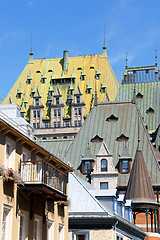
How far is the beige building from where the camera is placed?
66.9ft

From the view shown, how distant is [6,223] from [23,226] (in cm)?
182

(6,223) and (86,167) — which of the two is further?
(86,167)

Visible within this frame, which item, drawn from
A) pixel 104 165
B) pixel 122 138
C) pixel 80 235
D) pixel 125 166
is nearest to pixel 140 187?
pixel 104 165

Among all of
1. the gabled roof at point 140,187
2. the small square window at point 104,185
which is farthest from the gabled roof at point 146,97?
the gabled roof at point 140,187

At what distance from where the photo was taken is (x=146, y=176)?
54.6 metres

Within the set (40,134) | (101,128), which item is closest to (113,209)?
(101,128)

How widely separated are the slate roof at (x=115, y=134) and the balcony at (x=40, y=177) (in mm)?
36431

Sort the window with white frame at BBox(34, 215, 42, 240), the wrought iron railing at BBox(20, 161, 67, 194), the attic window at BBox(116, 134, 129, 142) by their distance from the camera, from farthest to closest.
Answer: the attic window at BBox(116, 134, 129, 142) → the window with white frame at BBox(34, 215, 42, 240) → the wrought iron railing at BBox(20, 161, 67, 194)

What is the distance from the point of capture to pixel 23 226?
22172 mm

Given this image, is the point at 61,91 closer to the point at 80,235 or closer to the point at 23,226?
the point at 80,235

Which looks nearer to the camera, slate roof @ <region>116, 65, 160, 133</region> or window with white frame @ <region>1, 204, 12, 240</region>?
window with white frame @ <region>1, 204, 12, 240</region>

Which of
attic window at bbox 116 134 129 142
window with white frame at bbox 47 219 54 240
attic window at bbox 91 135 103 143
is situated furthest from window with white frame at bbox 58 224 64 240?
attic window at bbox 91 135 103 143

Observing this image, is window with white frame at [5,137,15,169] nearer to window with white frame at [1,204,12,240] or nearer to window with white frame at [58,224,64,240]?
window with white frame at [1,204,12,240]

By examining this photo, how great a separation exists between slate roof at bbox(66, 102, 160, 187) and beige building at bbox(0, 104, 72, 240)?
3545 cm
